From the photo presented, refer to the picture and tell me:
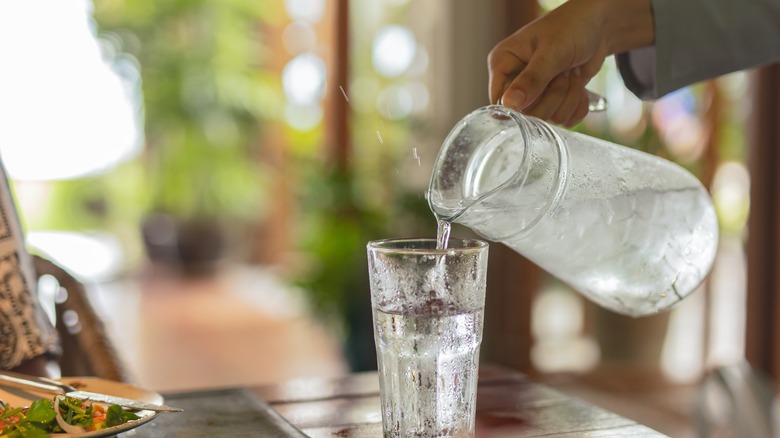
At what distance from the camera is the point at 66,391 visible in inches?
35.7

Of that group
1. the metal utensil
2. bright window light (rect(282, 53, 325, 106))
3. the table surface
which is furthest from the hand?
bright window light (rect(282, 53, 325, 106))

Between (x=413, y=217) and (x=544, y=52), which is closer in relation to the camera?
(x=544, y=52)

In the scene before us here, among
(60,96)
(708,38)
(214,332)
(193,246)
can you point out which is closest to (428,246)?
(708,38)

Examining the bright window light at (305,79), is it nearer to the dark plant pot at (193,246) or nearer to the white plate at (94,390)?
the dark plant pot at (193,246)

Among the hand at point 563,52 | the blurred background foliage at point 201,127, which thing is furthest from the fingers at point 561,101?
the blurred background foliage at point 201,127

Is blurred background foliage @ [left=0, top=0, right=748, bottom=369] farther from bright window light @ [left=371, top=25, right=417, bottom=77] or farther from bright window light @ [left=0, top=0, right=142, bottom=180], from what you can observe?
bright window light @ [left=371, top=25, right=417, bottom=77]

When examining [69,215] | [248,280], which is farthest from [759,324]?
[69,215]

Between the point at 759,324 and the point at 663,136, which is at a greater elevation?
the point at 663,136

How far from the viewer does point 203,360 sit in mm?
4109

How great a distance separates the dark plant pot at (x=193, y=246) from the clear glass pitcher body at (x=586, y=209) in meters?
5.99

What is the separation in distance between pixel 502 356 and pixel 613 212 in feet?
9.65

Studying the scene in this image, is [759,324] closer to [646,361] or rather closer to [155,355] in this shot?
[646,361]

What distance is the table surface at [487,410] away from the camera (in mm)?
874

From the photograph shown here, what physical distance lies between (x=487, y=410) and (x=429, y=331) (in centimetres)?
25
